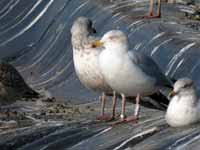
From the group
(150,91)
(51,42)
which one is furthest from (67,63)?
(150,91)

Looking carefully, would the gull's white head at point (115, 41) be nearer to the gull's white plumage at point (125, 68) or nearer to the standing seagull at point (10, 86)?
the gull's white plumage at point (125, 68)

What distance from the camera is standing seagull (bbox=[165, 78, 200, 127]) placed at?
22.4ft

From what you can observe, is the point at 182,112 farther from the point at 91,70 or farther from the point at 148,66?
the point at 91,70

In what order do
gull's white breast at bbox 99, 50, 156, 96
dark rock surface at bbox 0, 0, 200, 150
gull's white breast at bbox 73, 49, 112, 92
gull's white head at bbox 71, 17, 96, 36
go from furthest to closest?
gull's white head at bbox 71, 17, 96, 36, gull's white breast at bbox 73, 49, 112, 92, gull's white breast at bbox 99, 50, 156, 96, dark rock surface at bbox 0, 0, 200, 150

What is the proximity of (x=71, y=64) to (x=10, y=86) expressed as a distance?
207 centimetres

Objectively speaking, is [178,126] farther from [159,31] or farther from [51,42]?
[51,42]

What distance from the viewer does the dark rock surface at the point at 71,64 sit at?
23.2ft

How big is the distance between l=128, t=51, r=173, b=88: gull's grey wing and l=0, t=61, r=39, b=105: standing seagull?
7.46 ft

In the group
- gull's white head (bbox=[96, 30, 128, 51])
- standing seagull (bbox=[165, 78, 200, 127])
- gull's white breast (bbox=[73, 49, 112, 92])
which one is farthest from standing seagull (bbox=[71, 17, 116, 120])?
standing seagull (bbox=[165, 78, 200, 127])

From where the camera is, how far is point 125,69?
744 cm

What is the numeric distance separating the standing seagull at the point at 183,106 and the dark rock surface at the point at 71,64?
78 millimetres

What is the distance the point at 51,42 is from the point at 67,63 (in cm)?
123

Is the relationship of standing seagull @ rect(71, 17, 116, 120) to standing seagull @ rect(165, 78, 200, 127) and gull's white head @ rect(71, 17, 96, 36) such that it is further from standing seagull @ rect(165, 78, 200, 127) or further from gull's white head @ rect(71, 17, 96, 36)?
standing seagull @ rect(165, 78, 200, 127)

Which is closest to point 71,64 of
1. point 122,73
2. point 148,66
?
point 148,66
